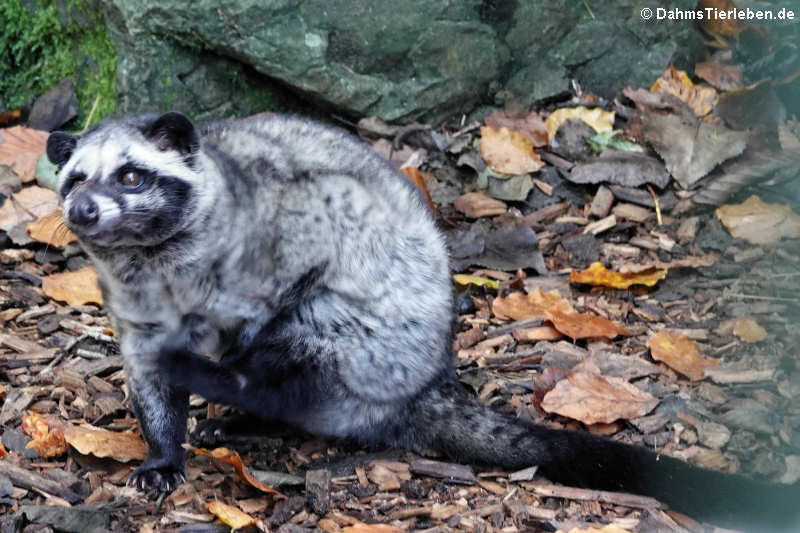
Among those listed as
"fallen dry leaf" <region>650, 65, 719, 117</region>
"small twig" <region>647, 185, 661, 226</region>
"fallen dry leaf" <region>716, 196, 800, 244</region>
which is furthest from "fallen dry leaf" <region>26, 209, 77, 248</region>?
"fallen dry leaf" <region>650, 65, 719, 117</region>

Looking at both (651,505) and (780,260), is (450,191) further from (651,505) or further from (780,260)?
(651,505)

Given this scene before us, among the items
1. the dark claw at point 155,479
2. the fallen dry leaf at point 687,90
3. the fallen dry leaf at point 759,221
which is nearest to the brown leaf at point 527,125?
the fallen dry leaf at point 687,90

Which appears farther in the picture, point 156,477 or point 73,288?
point 73,288

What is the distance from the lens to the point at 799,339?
422 centimetres

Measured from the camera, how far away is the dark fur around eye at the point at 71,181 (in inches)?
160

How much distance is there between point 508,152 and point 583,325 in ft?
5.48

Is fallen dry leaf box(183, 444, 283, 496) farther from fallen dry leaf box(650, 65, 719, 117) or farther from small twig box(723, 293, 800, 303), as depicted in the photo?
fallen dry leaf box(650, 65, 719, 117)

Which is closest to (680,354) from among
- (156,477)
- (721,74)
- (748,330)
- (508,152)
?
(748,330)

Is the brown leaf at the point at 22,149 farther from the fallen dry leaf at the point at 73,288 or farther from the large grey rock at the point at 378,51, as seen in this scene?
the fallen dry leaf at the point at 73,288

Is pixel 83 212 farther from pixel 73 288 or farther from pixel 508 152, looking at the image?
pixel 508 152

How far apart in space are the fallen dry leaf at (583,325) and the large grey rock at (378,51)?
208cm

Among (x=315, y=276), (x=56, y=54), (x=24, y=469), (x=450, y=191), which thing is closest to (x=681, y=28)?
(x=450, y=191)

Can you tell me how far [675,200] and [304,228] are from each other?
2.84m

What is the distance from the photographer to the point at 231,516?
12.7 feet
